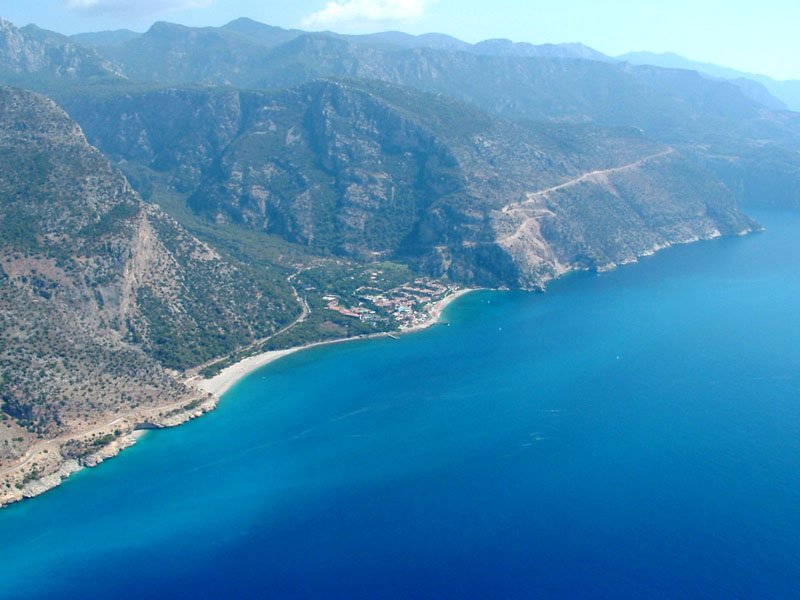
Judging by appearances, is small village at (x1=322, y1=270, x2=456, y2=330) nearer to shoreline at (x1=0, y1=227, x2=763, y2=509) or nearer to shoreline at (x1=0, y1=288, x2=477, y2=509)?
shoreline at (x1=0, y1=227, x2=763, y2=509)

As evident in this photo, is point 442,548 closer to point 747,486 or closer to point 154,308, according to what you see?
point 747,486

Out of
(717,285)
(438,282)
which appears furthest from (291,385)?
(717,285)

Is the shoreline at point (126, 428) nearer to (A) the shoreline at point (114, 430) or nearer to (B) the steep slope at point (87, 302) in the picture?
(A) the shoreline at point (114, 430)

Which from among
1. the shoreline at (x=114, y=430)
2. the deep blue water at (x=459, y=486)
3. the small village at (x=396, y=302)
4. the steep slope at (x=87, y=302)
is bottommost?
the deep blue water at (x=459, y=486)

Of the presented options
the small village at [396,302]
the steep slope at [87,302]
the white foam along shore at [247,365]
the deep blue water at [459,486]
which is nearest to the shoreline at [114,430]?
the white foam along shore at [247,365]

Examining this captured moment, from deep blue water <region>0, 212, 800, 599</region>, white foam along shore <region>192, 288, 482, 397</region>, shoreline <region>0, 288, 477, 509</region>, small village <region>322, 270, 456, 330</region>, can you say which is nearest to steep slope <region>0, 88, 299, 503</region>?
shoreline <region>0, 288, 477, 509</region>
